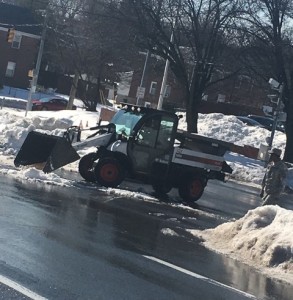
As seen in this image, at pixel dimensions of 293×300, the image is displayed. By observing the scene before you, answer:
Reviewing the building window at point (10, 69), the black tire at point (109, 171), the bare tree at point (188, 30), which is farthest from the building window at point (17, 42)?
the black tire at point (109, 171)

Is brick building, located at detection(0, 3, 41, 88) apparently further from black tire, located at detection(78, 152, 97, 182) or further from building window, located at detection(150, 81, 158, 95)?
black tire, located at detection(78, 152, 97, 182)

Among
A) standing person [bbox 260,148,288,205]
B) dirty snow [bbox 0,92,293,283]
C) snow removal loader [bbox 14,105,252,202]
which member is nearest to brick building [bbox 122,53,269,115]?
dirty snow [bbox 0,92,293,283]

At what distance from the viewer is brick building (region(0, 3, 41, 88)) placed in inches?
3012

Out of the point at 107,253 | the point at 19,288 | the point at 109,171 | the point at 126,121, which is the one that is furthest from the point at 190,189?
the point at 19,288

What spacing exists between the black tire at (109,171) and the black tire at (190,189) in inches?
81.3

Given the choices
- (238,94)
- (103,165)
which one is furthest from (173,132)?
(238,94)

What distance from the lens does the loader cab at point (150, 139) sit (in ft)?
60.8

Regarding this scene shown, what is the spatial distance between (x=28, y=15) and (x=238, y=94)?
26.0m

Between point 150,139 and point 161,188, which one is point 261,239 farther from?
point 161,188

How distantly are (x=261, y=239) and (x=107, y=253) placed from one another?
2871mm

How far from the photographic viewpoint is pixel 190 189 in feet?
63.9

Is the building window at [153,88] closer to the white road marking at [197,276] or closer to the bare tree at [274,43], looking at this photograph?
the bare tree at [274,43]

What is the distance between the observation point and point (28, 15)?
263 ft

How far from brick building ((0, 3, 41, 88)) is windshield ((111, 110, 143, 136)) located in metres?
58.4
